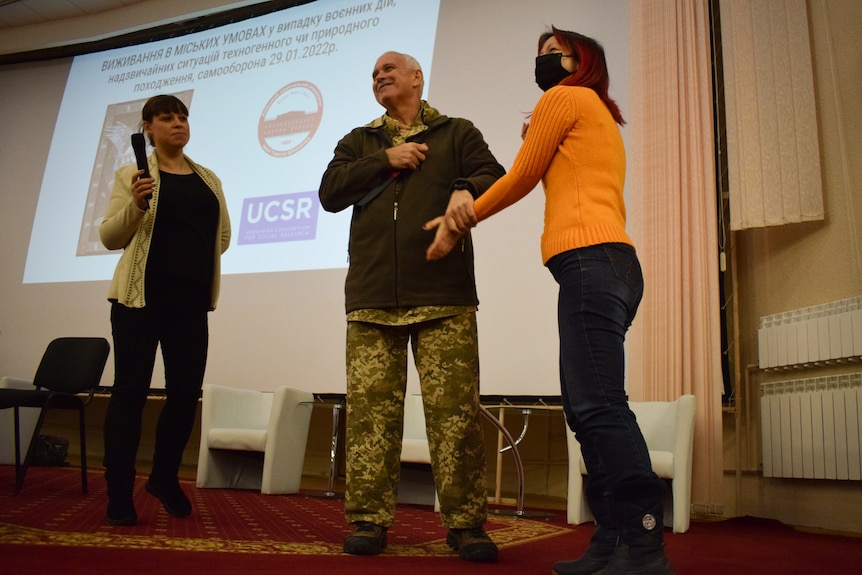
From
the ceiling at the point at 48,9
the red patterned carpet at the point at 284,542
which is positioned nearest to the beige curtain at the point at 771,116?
the red patterned carpet at the point at 284,542

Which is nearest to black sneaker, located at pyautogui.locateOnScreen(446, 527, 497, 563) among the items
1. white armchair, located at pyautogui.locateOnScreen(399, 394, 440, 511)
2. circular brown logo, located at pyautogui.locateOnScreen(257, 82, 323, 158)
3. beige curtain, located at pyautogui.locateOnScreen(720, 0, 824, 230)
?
white armchair, located at pyautogui.locateOnScreen(399, 394, 440, 511)

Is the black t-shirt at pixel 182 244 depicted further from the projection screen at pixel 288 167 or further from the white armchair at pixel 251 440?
the projection screen at pixel 288 167

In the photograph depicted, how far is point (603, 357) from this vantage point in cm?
135

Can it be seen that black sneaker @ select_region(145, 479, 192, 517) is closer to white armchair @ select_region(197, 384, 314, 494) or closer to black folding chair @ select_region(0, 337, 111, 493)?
black folding chair @ select_region(0, 337, 111, 493)

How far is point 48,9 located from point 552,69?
655cm

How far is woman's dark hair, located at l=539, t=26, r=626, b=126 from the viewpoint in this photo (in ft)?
5.06

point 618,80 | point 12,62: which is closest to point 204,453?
point 618,80

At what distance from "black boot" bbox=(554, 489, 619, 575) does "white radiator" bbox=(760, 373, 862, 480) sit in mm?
2113

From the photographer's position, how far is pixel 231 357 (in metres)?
5.04

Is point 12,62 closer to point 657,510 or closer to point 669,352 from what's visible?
point 669,352

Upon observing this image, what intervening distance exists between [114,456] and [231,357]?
9.84 ft

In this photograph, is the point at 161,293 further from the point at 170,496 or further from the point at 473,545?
the point at 473,545

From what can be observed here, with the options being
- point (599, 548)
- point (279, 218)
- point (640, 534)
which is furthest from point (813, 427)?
point (279, 218)

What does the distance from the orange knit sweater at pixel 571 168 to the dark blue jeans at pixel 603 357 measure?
0.06 metres
